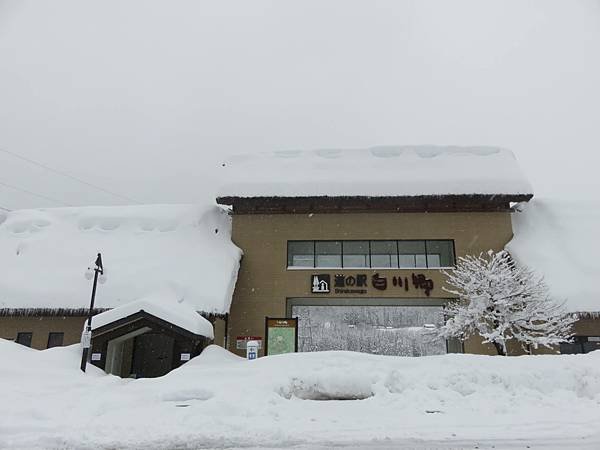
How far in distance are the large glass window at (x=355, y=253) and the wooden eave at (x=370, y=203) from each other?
143cm

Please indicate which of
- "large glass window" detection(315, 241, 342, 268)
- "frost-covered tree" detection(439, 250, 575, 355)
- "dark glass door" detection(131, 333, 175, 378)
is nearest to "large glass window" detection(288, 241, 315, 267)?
"large glass window" detection(315, 241, 342, 268)

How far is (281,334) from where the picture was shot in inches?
651

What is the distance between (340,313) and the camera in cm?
2141

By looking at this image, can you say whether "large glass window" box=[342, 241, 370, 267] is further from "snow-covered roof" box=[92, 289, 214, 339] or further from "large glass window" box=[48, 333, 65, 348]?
"large glass window" box=[48, 333, 65, 348]

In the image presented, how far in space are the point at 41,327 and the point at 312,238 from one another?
1133 centimetres

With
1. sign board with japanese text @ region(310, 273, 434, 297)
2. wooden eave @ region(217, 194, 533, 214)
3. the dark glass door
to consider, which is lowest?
the dark glass door

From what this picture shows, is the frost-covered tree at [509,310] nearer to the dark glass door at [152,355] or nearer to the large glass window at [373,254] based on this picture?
the large glass window at [373,254]

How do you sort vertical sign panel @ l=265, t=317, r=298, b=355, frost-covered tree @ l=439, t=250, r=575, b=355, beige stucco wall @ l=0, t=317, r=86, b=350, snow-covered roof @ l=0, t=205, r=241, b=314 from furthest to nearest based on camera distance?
beige stucco wall @ l=0, t=317, r=86, b=350
snow-covered roof @ l=0, t=205, r=241, b=314
vertical sign panel @ l=265, t=317, r=298, b=355
frost-covered tree @ l=439, t=250, r=575, b=355

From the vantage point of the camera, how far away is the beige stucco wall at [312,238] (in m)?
18.7

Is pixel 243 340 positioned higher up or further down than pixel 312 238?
further down

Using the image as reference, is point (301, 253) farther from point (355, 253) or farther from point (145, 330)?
point (145, 330)

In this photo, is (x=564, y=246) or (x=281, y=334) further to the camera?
(x=564, y=246)

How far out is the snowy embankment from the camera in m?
6.84

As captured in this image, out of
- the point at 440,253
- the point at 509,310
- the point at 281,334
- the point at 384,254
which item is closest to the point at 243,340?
the point at 281,334
